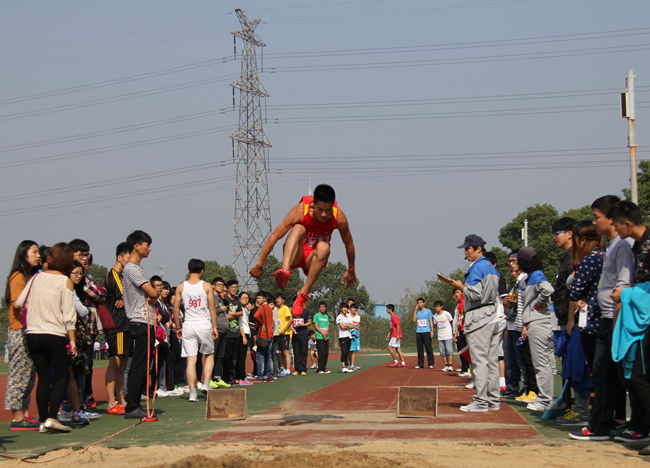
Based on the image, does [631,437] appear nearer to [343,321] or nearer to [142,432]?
[142,432]

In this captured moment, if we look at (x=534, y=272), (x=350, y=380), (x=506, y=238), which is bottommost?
(x=350, y=380)

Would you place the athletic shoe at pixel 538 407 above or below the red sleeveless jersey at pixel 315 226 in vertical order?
below

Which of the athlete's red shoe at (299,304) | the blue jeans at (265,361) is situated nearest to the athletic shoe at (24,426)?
the athlete's red shoe at (299,304)

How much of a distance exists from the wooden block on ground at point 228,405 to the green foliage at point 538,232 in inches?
2142

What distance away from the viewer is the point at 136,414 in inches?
364

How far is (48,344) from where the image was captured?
793cm

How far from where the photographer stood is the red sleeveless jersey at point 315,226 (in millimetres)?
7719

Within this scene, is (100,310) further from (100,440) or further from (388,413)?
(388,413)

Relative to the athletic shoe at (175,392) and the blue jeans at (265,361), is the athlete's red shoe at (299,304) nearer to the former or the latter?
the athletic shoe at (175,392)

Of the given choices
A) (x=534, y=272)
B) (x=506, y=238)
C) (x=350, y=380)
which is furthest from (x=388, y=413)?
(x=506, y=238)

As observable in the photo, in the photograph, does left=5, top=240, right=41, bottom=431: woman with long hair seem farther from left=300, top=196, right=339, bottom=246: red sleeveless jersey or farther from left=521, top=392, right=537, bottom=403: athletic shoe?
left=521, top=392, right=537, bottom=403: athletic shoe

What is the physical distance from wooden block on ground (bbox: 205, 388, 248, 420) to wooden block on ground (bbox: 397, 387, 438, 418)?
7.07 feet

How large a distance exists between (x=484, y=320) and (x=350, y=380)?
767 cm

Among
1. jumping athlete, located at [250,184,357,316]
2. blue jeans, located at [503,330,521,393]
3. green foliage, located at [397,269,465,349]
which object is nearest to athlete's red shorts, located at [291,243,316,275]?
jumping athlete, located at [250,184,357,316]
